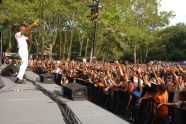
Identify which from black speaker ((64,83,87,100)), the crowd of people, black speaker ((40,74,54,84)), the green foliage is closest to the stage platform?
black speaker ((64,83,87,100))

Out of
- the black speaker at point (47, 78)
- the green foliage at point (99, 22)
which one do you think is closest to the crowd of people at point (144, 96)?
the black speaker at point (47, 78)

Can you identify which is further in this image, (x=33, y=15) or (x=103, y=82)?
(x=33, y=15)

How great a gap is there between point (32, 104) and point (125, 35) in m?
40.5

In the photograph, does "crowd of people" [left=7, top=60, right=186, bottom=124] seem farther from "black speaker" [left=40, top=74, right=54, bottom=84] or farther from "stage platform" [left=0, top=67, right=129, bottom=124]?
"black speaker" [left=40, top=74, right=54, bottom=84]

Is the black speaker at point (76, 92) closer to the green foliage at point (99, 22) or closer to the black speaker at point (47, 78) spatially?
the black speaker at point (47, 78)

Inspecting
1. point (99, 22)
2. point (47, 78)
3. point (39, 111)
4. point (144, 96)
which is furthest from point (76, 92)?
point (99, 22)

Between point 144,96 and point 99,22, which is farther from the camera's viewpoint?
point 99,22

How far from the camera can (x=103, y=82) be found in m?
10.4

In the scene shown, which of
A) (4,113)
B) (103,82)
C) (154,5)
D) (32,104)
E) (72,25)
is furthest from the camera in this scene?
(154,5)

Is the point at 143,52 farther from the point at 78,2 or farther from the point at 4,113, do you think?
the point at 4,113

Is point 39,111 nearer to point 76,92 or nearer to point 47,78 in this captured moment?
point 76,92

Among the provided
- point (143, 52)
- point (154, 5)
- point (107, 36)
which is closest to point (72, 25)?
point (107, 36)

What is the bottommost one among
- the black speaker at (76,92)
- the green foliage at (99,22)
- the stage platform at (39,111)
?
the stage platform at (39,111)

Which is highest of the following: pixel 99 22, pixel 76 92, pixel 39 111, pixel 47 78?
pixel 99 22
